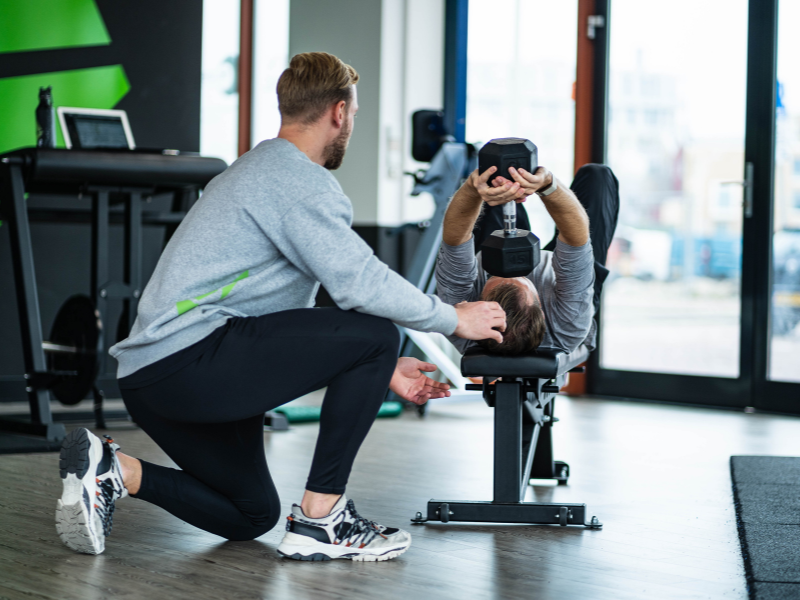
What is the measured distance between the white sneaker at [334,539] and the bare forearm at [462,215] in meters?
0.72

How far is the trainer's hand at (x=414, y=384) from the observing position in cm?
201

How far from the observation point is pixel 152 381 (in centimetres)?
176

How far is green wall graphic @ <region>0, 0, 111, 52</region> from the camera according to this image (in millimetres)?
4488

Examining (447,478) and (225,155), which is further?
(225,155)

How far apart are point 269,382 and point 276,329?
100 mm

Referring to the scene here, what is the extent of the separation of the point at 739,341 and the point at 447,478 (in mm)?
2253

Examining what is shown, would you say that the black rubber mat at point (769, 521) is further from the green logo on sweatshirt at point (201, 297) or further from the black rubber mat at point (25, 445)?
the black rubber mat at point (25, 445)

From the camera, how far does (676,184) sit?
4680 mm

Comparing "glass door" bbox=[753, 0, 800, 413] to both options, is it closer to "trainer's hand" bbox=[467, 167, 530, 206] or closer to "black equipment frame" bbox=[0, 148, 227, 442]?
"black equipment frame" bbox=[0, 148, 227, 442]

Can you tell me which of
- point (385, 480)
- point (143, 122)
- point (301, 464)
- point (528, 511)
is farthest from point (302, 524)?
point (143, 122)

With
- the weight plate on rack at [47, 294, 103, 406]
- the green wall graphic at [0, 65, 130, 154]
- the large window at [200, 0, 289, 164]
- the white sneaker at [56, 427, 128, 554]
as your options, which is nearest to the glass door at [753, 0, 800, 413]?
the large window at [200, 0, 289, 164]

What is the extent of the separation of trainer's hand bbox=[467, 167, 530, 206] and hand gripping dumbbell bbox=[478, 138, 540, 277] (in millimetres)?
12

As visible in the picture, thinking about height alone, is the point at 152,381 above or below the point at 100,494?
above

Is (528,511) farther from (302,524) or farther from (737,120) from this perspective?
(737,120)
